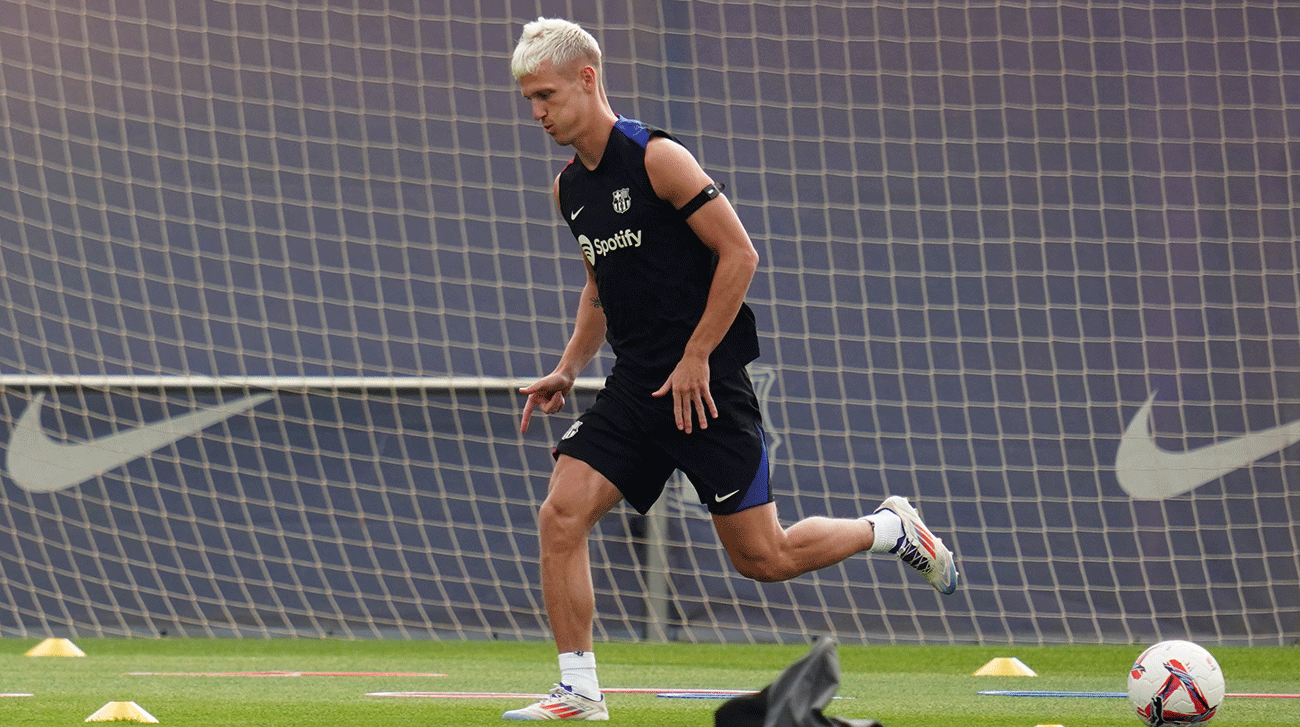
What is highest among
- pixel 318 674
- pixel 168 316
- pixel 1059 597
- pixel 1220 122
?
pixel 1220 122

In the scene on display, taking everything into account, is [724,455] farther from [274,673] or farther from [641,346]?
[274,673]

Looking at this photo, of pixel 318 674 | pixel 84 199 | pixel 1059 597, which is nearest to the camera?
pixel 318 674

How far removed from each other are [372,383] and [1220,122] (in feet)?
14.3

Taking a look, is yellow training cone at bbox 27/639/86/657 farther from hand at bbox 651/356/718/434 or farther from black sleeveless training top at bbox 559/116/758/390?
hand at bbox 651/356/718/434

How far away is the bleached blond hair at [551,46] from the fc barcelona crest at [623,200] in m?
0.32

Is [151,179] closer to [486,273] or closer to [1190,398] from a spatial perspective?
[486,273]

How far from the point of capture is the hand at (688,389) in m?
3.39

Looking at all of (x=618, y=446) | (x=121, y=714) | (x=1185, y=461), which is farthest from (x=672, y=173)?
(x=1185, y=461)

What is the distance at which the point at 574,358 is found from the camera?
387 centimetres

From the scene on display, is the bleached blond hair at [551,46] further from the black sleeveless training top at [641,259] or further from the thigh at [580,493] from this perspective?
the thigh at [580,493]

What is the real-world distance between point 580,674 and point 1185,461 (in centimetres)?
431

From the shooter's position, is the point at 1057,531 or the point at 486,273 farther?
the point at 486,273

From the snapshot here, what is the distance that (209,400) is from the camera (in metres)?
7.06

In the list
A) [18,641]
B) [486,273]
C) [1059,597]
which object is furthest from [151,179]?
[1059,597]
